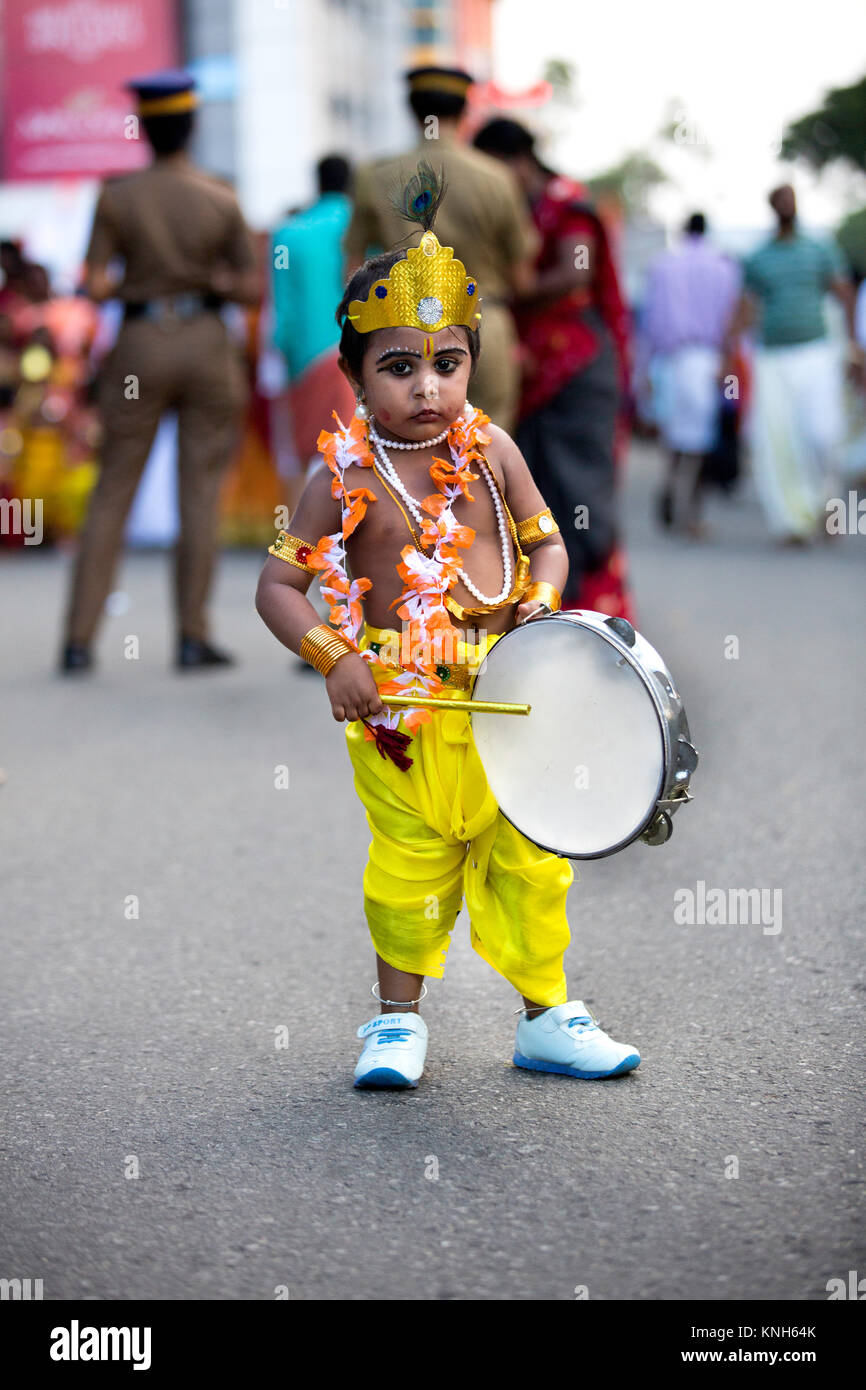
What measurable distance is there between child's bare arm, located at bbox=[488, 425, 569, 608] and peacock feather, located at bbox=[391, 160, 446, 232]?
365 millimetres

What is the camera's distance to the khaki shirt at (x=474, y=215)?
20.2 feet

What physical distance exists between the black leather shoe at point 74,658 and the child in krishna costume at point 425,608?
456 cm

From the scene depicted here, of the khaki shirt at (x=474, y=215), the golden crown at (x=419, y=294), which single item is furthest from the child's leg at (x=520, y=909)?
the khaki shirt at (x=474, y=215)

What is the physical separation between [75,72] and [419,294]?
3313 centimetres

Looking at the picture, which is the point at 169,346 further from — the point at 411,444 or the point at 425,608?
the point at 425,608

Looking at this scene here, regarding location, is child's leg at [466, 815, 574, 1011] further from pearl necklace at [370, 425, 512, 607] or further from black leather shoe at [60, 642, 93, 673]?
black leather shoe at [60, 642, 93, 673]

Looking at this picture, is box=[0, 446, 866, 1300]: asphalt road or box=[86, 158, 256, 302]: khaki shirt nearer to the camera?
box=[0, 446, 866, 1300]: asphalt road

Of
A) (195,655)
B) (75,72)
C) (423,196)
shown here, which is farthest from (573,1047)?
(75,72)

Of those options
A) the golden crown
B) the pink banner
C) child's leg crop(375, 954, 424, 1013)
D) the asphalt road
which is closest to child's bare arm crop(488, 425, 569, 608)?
the golden crown

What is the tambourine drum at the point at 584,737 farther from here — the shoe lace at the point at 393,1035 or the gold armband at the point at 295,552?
the shoe lace at the point at 393,1035

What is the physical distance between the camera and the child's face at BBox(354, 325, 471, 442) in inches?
119
